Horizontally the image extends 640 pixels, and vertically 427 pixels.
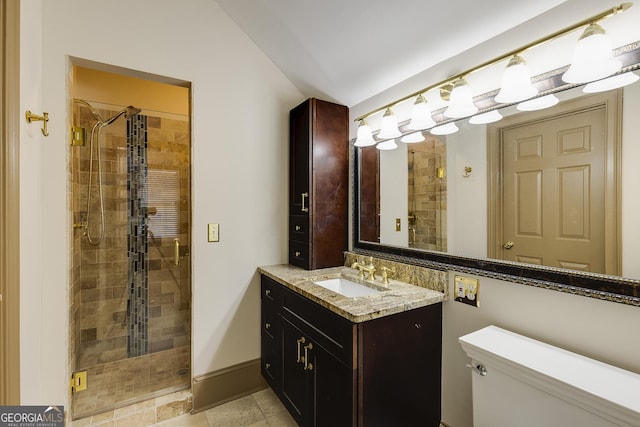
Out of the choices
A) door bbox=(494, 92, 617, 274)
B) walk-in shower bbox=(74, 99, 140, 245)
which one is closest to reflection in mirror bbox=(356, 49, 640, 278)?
door bbox=(494, 92, 617, 274)

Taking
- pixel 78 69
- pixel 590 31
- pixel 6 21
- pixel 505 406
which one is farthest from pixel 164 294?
pixel 590 31

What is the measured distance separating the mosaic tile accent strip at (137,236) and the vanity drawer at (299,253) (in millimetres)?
1478

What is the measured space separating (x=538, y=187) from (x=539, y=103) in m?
0.35

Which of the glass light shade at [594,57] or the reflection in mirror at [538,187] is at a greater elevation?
the glass light shade at [594,57]

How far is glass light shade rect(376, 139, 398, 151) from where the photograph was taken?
74.2 inches

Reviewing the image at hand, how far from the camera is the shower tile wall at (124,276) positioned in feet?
7.43

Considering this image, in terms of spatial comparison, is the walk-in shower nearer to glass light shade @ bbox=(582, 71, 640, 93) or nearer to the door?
the door

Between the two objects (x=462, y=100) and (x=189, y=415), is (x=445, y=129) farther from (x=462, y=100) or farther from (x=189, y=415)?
(x=189, y=415)

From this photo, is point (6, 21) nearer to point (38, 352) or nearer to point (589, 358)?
point (38, 352)

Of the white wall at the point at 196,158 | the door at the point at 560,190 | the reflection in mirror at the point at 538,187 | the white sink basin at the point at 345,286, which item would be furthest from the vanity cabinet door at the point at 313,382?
the door at the point at 560,190

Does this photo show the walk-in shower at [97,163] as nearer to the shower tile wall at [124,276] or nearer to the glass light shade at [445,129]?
the shower tile wall at [124,276]

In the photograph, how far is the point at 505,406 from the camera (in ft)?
3.47

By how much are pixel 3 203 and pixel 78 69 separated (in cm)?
199

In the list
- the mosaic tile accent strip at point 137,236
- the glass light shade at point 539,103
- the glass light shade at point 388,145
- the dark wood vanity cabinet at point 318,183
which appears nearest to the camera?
the glass light shade at point 539,103
